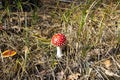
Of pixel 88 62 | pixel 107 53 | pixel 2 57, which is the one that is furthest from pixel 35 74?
pixel 107 53

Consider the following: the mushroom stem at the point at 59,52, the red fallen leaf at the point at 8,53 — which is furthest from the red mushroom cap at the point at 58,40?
the red fallen leaf at the point at 8,53

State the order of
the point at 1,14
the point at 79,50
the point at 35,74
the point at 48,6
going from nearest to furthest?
the point at 35,74 < the point at 79,50 < the point at 1,14 < the point at 48,6

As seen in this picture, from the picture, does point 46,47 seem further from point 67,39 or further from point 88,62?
point 88,62

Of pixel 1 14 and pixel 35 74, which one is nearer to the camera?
pixel 35 74

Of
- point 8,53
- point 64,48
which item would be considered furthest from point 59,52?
point 8,53

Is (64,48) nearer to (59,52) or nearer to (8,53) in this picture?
(59,52)

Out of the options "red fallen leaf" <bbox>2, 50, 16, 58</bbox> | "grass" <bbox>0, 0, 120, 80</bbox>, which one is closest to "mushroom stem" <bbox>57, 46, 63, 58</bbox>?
"grass" <bbox>0, 0, 120, 80</bbox>

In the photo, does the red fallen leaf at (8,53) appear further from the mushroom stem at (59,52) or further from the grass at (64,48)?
the mushroom stem at (59,52)

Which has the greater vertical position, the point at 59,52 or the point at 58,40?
the point at 58,40
